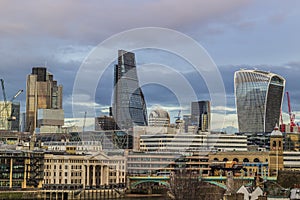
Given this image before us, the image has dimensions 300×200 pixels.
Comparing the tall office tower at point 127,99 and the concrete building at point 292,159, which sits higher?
the tall office tower at point 127,99

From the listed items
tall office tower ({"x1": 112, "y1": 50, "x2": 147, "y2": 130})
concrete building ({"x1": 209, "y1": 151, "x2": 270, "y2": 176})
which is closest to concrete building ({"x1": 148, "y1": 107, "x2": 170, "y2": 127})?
tall office tower ({"x1": 112, "y1": 50, "x2": 147, "y2": 130})

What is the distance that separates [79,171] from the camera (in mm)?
78438

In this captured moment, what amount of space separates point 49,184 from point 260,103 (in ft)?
257

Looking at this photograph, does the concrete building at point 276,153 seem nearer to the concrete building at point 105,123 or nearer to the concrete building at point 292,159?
the concrete building at point 292,159

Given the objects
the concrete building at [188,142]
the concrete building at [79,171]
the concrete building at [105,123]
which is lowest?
the concrete building at [79,171]

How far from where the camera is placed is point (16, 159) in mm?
73875

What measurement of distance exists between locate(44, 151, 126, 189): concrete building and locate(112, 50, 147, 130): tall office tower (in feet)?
221

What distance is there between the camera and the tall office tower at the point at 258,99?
140875 mm

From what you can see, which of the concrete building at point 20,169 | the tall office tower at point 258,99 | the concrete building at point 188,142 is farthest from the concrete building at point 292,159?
the concrete building at point 20,169

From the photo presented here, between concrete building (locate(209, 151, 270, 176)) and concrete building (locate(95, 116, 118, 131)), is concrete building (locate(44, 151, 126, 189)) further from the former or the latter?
concrete building (locate(95, 116, 118, 131))

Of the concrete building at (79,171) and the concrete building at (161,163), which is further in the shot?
the concrete building at (161,163)

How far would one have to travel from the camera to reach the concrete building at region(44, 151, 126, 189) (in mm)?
76938

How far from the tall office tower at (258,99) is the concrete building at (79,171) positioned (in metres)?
68.1

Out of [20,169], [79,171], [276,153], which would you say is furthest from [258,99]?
[20,169]
